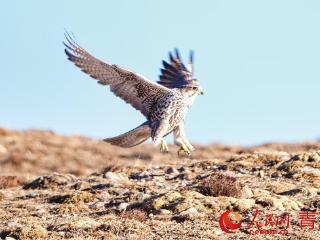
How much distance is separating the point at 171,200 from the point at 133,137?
1319 mm

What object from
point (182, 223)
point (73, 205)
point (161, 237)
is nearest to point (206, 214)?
point (182, 223)

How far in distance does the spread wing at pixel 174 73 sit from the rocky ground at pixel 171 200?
1.85 meters

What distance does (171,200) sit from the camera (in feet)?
44.1

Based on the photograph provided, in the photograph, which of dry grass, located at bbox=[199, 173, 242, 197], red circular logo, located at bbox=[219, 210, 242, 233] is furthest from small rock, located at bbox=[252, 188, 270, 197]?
red circular logo, located at bbox=[219, 210, 242, 233]

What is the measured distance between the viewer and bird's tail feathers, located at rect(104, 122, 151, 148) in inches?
540

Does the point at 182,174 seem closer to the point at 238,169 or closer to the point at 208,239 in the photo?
the point at 238,169

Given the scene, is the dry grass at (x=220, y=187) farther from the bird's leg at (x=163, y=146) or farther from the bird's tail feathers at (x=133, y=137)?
the bird's tail feathers at (x=133, y=137)

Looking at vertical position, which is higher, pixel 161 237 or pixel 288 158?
pixel 288 158

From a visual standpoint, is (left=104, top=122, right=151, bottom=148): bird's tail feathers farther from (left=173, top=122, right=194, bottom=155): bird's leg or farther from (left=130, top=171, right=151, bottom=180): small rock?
(left=130, top=171, right=151, bottom=180): small rock

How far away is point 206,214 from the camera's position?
1277cm

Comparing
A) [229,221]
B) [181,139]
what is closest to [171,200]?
[181,139]

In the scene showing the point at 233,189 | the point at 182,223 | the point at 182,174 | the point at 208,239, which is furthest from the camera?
the point at 182,174

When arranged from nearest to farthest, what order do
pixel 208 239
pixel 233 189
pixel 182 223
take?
pixel 208 239
pixel 182 223
pixel 233 189

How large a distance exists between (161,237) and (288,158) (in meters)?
6.85
